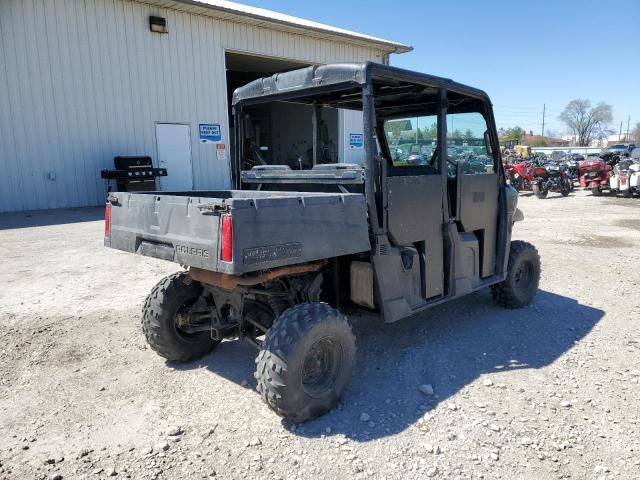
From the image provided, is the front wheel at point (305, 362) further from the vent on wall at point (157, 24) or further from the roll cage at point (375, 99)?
the vent on wall at point (157, 24)

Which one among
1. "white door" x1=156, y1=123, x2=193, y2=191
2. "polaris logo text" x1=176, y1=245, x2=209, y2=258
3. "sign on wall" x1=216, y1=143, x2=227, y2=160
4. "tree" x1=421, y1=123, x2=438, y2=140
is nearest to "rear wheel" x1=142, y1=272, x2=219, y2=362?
"polaris logo text" x1=176, y1=245, x2=209, y2=258

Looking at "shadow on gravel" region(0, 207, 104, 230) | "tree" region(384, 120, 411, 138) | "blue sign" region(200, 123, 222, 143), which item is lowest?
"shadow on gravel" region(0, 207, 104, 230)

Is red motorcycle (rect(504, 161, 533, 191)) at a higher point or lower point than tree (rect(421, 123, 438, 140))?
lower

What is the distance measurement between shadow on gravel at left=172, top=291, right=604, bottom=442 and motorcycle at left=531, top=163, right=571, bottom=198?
43.7 feet

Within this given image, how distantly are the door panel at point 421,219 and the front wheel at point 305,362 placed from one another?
2.88 ft

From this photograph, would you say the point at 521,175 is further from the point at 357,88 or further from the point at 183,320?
the point at 183,320

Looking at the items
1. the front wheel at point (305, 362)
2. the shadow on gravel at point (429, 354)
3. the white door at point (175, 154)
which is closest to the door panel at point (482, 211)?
the shadow on gravel at point (429, 354)

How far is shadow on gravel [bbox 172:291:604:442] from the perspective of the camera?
10.6 ft

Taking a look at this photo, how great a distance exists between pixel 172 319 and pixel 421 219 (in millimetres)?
2053

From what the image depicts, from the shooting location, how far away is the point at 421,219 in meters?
3.87

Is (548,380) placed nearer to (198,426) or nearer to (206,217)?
(198,426)

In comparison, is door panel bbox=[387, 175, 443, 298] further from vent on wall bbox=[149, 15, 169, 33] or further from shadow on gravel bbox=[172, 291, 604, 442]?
vent on wall bbox=[149, 15, 169, 33]

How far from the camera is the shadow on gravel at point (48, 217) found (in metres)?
9.98

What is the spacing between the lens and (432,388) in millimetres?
3520
